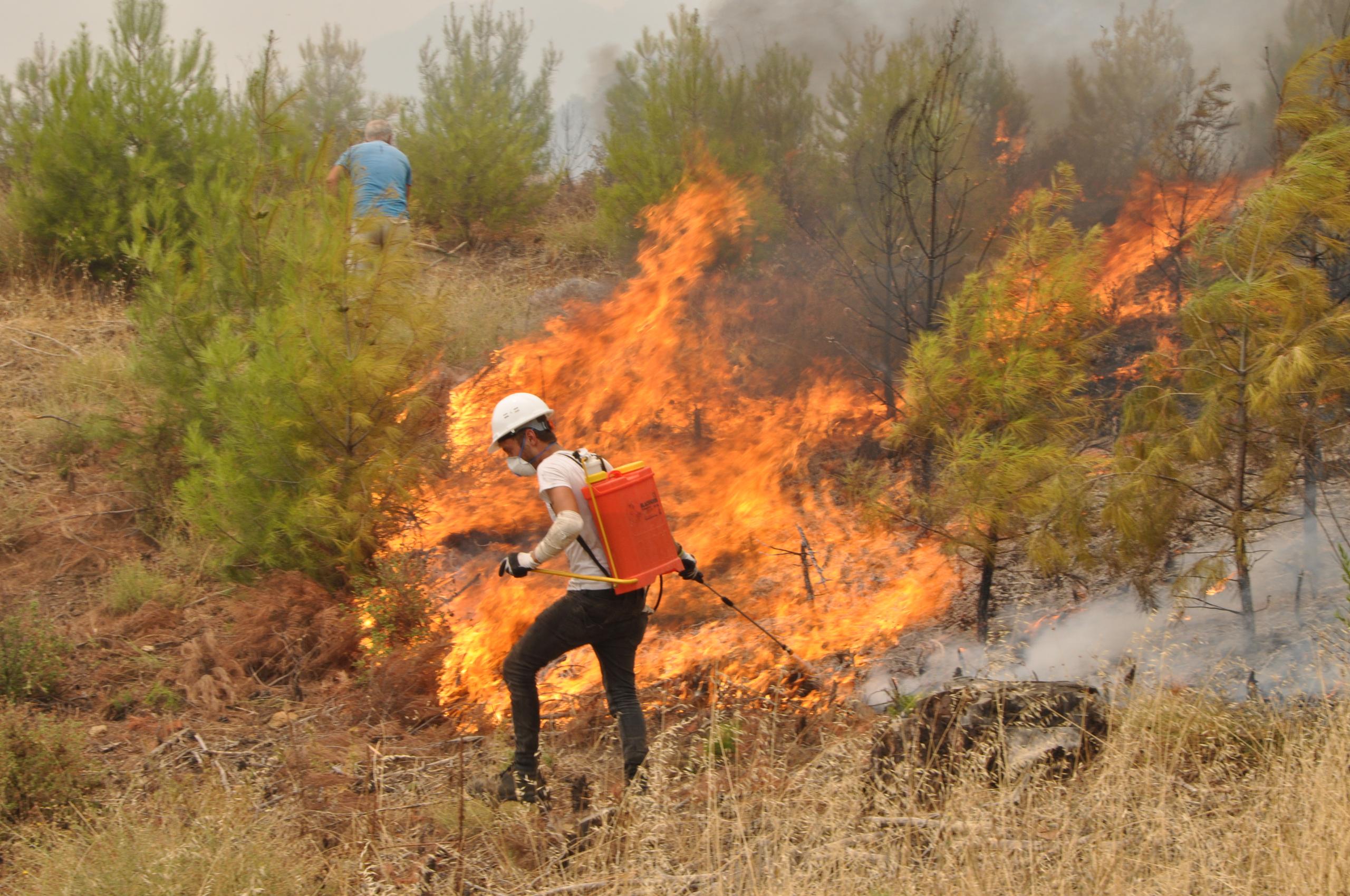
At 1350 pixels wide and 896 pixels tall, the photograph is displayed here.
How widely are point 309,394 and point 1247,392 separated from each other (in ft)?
17.3

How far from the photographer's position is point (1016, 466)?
547 cm

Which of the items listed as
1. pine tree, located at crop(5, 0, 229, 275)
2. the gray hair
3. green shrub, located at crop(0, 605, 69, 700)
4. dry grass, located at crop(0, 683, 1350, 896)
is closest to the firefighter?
dry grass, located at crop(0, 683, 1350, 896)

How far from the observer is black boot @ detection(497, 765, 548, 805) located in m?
4.21

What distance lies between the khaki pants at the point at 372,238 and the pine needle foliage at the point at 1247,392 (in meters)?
4.46

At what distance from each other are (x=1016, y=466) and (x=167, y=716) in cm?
471

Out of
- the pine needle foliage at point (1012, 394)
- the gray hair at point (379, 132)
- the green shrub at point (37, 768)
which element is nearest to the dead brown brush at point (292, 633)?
the green shrub at point (37, 768)

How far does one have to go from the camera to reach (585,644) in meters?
4.31

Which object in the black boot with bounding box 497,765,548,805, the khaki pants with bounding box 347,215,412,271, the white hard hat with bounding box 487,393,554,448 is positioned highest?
the khaki pants with bounding box 347,215,412,271

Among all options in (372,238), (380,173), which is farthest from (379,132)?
(372,238)

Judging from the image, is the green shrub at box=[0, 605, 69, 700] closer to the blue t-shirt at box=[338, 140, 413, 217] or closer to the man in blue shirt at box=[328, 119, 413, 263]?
the man in blue shirt at box=[328, 119, 413, 263]

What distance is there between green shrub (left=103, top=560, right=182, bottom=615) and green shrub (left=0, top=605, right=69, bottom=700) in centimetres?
77

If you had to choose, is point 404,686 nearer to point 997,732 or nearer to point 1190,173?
point 997,732

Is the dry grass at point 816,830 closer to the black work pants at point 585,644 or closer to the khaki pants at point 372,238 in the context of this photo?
the black work pants at point 585,644

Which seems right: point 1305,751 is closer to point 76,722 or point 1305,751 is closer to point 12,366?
point 76,722
